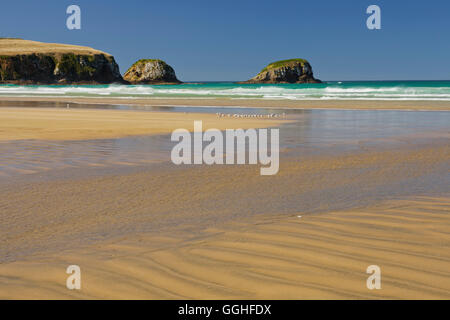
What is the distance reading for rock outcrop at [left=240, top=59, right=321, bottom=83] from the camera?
138m

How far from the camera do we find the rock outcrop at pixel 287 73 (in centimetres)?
13775

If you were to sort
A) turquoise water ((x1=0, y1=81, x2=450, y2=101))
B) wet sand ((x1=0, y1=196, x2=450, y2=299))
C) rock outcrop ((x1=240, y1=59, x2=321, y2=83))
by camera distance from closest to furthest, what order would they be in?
wet sand ((x1=0, y1=196, x2=450, y2=299))
turquoise water ((x1=0, y1=81, x2=450, y2=101))
rock outcrop ((x1=240, y1=59, x2=321, y2=83))

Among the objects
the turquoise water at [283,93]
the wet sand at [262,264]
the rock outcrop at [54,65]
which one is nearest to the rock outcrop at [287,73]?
the rock outcrop at [54,65]

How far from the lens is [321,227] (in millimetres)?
4184

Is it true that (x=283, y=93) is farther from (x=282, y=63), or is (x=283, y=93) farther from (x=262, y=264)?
(x=282, y=63)

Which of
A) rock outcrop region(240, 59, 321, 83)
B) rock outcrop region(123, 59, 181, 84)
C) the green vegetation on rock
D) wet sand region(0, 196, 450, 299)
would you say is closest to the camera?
wet sand region(0, 196, 450, 299)

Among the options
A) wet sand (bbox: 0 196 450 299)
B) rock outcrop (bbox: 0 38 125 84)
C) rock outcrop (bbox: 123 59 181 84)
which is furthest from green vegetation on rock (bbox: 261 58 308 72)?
wet sand (bbox: 0 196 450 299)

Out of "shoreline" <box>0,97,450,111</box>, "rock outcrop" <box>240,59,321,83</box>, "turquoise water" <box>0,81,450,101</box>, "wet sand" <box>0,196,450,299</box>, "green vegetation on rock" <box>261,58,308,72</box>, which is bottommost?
"wet sand" <box>0,196,450,299</box>

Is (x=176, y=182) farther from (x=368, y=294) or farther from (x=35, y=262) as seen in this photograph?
(x=368, y=294)

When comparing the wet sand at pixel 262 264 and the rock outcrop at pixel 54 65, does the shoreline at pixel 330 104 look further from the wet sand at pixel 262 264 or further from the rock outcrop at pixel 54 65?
the rock outcrop at pixel 54 65

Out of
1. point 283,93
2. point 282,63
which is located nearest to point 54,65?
point 282,63

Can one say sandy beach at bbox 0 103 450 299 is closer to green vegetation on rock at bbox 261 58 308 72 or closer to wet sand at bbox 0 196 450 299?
wet sand at bbox 0 196 450 299

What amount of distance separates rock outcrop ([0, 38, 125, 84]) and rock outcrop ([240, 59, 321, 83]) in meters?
44.3

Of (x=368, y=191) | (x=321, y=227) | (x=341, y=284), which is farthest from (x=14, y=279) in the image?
(x=368, y=191)
